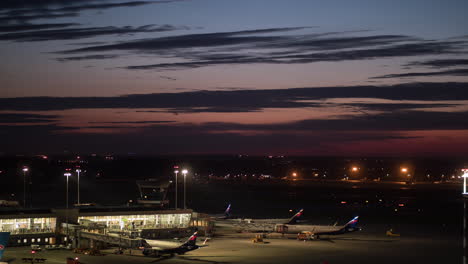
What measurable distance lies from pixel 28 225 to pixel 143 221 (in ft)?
46.9

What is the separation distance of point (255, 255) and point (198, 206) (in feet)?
245

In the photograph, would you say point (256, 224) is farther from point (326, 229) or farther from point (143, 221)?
point (143, 221)

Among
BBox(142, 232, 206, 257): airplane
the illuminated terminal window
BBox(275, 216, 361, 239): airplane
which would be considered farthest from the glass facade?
BBox(275, 216, 361, 239): airplane

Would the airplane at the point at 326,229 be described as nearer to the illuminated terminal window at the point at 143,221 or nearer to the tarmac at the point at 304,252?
the tarmac at the point at 304,252

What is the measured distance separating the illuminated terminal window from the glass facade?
343 centimetres

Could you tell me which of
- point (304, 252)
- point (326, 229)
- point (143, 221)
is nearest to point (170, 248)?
point (304, 252)

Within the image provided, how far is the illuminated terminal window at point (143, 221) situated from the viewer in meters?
75.3

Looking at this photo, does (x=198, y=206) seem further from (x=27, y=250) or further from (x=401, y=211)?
(x=27, y=250)

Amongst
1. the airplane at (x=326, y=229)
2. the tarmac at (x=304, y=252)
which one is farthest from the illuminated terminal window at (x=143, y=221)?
the airplane at (x=326, y=229)

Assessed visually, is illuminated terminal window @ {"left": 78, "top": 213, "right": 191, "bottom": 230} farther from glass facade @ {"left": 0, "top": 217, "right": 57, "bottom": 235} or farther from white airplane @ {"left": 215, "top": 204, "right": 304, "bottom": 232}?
white airplane @ {"left": 215, "top": 204, "right": 304, "bottom": 232}

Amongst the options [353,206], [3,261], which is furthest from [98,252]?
[353,206]

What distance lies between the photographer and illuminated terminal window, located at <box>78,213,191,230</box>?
75.3 metres

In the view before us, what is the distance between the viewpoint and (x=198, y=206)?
136500 millimetres

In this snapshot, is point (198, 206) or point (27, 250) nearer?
point (27, 250)
